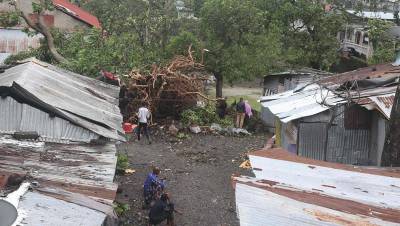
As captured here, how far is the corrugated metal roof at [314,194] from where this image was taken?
535 cm

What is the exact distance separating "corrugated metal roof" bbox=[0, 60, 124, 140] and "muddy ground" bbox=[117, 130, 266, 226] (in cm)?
238

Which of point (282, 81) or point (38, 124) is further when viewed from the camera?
point (282, 81)

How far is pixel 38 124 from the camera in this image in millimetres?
8625

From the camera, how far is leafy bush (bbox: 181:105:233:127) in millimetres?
20047

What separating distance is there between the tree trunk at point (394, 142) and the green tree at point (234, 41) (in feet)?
45.1

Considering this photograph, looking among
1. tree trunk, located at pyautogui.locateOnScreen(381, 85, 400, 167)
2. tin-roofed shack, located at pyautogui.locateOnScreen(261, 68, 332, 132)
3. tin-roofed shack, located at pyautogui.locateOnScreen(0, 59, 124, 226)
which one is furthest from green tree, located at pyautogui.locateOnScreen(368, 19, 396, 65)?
tin-roofed shack, located at pyautogui.locateOnScreen(0, 59, 124, 226)

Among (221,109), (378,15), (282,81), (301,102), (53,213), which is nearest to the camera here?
(53,213)

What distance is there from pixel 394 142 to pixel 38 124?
594 cm

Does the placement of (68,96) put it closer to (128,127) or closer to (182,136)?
(128,127)

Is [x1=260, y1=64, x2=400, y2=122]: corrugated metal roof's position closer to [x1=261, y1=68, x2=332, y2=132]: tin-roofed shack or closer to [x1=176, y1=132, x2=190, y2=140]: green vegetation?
[x1=176, y1=132, x2=190, y2=140]: green vegetation

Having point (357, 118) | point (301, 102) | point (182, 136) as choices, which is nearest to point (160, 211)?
point (301, 102)

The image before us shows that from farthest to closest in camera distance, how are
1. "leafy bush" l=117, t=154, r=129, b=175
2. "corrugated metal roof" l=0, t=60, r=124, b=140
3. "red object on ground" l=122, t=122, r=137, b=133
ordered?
"red object on ground" l=122, t=122, r=137, b=133 < "leafy bush" l=117, t=154, r=129, b=175 < "corrugated metal roof" l=0, t=60, r=124, b=140

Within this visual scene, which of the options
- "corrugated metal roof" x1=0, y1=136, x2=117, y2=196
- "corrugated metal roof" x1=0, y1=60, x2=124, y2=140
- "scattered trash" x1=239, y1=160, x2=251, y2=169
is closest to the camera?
"corrugated metal roof" x1=0, y1=136, x2=117, y2=196

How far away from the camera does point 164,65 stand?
808 inches
